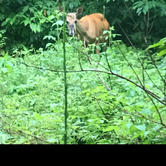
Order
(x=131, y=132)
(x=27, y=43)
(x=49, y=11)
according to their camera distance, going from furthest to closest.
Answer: (x=27, y=43) < (x=49, y=11) < (x=131, y=132)

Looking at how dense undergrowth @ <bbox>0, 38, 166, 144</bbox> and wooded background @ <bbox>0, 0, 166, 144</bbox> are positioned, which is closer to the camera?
dense undergrowth @ <bbox>0, 38, 166, 144</bbox>

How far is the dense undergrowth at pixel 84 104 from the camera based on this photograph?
2.94ft

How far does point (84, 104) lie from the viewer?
1.39 metres

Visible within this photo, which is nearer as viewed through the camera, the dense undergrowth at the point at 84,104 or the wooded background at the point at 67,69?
the dense undergrowth at the point at 84,104

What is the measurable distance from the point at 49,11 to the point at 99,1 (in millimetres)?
389

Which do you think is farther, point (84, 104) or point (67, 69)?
point (67, 69)

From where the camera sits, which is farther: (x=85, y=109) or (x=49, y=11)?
(x=49, y=11)

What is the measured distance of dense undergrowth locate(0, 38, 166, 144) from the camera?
0.90 meters
